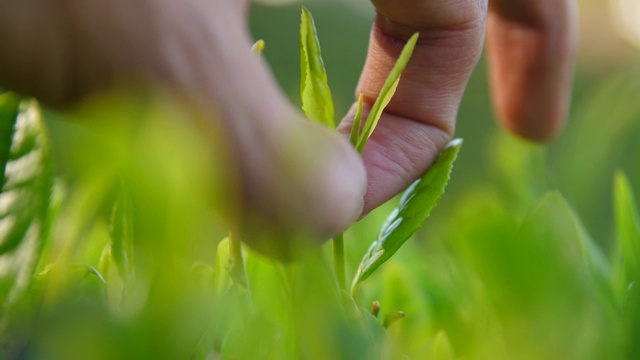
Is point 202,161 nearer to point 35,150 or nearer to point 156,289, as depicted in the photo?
point 156,289

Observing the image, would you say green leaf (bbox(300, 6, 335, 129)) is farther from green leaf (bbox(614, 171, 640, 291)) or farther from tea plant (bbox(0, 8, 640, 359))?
green leaf (bbox(614, 171, 640, 291))

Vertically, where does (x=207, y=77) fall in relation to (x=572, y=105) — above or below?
above

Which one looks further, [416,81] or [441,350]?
[416,81]

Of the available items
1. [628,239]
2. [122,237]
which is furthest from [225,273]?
[628,239]

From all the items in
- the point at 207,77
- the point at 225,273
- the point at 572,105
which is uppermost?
the point at 207,77

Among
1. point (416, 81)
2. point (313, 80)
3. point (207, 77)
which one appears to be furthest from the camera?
point (416, 81)

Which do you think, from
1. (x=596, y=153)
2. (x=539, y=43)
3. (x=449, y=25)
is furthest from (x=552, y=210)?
(x=539, y=43)

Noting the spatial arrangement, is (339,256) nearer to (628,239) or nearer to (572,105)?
(628,239)

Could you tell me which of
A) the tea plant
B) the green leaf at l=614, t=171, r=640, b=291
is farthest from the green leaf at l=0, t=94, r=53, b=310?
the green leaf at l=614, t=171, r=640, b=291

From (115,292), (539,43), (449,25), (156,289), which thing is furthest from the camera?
(539,43)
